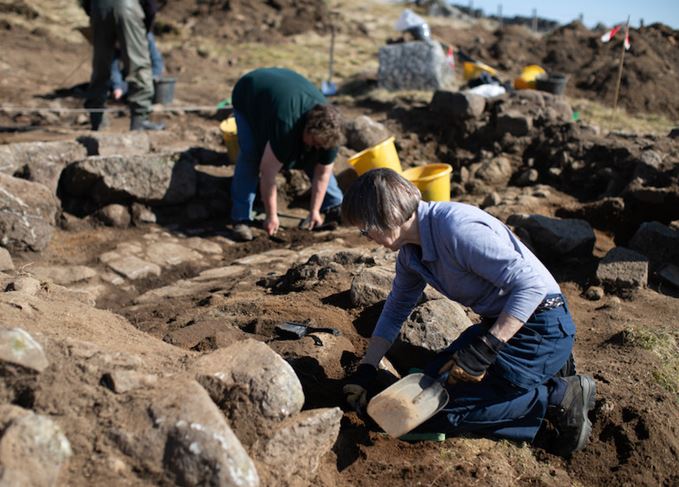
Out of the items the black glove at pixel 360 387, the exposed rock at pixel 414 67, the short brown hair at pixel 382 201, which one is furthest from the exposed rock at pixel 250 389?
the exposed rock at pixel 414 67

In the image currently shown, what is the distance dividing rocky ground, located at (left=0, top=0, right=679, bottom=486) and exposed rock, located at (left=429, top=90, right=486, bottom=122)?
0.08 feet

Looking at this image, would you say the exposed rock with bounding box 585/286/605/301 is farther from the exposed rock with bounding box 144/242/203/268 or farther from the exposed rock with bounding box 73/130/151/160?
the exposed rock with bounding box 73/130/151/160

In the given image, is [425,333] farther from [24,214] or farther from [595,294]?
[24,214]

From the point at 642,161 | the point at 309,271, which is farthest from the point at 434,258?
the point at 642,161

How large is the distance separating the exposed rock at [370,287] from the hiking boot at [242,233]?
2.13 m

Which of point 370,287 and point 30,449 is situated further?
point 370,287

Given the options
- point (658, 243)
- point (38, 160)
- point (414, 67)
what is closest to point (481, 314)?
point (658, 243)

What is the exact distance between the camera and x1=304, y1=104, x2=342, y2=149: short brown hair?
16.5ft

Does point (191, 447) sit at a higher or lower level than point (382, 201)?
lower

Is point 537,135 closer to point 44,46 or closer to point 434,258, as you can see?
point 434,258

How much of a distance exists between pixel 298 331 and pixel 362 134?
424 centimetres

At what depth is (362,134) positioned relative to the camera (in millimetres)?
7293

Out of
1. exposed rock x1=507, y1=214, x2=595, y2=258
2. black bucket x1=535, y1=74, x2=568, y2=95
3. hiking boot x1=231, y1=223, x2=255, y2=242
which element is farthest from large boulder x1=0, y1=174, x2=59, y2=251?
black bucket x1=535, y1=74, x2=568, y2=95

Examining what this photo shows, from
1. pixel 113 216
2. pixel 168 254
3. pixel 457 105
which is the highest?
pixel 457 105
